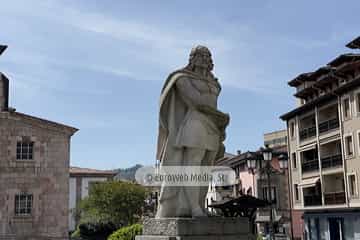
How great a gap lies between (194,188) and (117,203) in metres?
36.3

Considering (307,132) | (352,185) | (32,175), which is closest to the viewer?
(32,175)

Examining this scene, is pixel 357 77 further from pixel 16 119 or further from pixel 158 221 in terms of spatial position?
pixel 158 221

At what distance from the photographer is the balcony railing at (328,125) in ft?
124

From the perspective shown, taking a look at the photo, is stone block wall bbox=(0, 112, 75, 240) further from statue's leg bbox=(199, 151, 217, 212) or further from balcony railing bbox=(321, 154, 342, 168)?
statue's leg bbox=(199, 151, 217, 212)

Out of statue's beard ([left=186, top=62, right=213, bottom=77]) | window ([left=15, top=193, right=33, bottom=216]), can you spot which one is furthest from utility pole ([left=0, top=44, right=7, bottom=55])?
statue's beard ([left=186, top=62, right=213, bottom=77])

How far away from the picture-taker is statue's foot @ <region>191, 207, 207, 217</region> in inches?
269

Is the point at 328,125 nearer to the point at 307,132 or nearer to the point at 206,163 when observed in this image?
the point at 307,132

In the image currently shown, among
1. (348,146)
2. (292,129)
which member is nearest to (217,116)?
(348,146)

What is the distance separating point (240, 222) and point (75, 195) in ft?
176

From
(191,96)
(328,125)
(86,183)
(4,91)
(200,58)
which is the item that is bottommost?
(191,96)

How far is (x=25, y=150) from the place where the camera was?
31.4 meters

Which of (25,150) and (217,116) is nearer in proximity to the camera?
(217,116)

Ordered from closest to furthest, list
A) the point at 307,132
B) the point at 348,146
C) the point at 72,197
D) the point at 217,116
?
1. the point at 217,116
2. the point at 348,146
3. the point at 307,132
4. the point at 72,197

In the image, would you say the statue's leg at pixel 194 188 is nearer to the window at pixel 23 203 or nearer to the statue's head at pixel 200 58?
the statue's head at pixel 200 58
